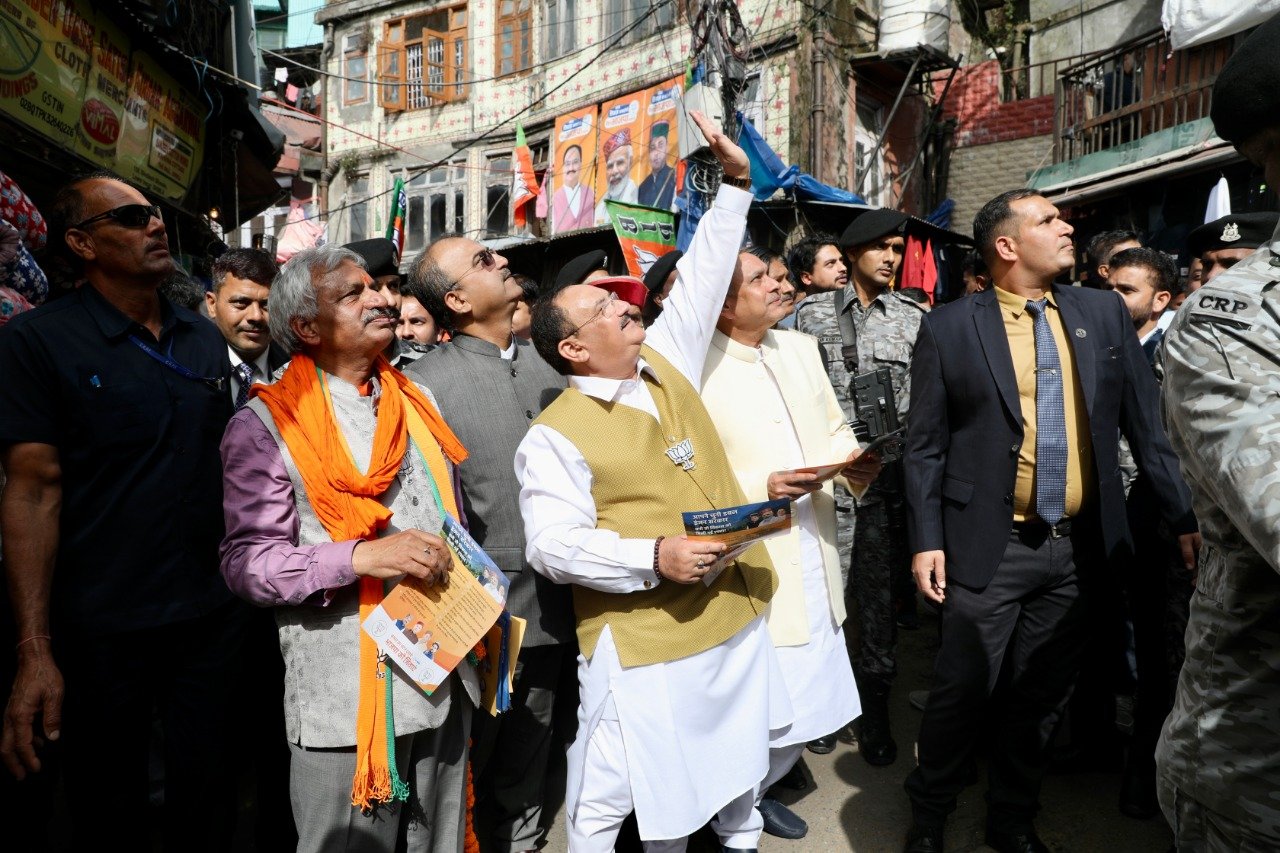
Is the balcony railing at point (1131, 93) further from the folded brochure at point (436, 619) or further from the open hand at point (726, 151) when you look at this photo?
the folded brochure at point (436, 619)

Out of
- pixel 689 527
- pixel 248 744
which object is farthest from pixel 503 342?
pixel 248 744

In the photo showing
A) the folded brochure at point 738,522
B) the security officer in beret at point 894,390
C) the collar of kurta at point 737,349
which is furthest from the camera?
the security officer in beret at point 894,390

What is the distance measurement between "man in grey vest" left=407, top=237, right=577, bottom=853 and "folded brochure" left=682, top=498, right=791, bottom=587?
0.89 m

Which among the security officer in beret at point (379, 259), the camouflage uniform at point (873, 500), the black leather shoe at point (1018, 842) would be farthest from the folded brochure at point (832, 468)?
the security officer in beret at point (379, 259)

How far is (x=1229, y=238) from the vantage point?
3.80m

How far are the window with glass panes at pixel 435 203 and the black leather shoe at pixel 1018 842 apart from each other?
1670 cm

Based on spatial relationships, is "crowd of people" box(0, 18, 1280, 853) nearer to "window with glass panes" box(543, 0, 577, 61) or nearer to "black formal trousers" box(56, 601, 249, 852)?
"black formal trousers" box(56, 601, 249, 852)

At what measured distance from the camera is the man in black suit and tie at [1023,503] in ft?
9.64

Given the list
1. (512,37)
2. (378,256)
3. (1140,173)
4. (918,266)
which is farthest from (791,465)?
(512,37)

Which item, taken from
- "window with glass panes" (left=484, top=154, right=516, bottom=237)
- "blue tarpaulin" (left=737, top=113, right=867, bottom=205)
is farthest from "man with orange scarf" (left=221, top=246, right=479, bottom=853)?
"window with glass panes" (left=484, top=154, right=516, bottom=237)

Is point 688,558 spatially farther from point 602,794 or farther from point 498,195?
point 498,195

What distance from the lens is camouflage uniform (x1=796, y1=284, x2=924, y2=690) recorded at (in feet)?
13.0

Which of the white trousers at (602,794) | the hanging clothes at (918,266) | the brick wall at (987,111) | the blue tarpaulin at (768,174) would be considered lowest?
the white trousers at (602,794)

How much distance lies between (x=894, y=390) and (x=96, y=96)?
585 centimetres
